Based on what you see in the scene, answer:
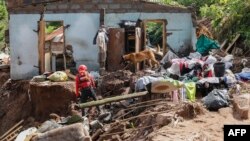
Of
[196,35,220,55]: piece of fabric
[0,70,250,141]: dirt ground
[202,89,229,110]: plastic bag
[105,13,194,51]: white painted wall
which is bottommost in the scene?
[0,70,250,141]: dirt ground

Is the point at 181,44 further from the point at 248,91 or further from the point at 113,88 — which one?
the point at 248,91

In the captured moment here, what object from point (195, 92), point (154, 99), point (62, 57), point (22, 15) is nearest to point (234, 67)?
point (195, 92)

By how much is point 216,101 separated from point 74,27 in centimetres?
860

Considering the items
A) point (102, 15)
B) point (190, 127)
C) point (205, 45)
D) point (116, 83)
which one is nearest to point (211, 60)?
point (205, 45)

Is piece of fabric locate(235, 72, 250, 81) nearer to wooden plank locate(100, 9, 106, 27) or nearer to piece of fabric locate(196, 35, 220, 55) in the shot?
piece of fabric locate(196, 35, 220, 55)

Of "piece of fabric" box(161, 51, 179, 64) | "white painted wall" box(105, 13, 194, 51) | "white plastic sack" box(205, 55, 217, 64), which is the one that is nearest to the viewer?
"white plastic sack" box(205, 55, 217, 64)

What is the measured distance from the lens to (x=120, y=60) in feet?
60.3

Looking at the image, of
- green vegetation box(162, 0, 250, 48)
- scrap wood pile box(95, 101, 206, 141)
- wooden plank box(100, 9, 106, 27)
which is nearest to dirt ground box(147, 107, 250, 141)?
scrap wood pile box(95, 101, 206, 141)

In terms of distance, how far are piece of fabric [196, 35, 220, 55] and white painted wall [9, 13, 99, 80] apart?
401 centimetres

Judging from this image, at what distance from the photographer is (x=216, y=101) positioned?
38.3 ft

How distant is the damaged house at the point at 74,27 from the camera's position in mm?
18594

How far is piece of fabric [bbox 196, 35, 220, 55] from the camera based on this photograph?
18.4 m

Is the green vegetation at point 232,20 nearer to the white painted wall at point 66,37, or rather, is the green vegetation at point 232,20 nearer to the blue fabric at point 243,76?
the blue fabric at point 243,76

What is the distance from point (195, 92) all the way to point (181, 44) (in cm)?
647
